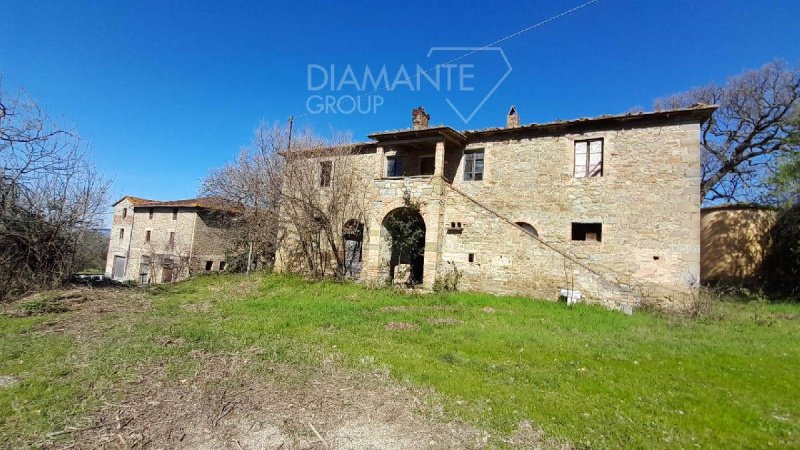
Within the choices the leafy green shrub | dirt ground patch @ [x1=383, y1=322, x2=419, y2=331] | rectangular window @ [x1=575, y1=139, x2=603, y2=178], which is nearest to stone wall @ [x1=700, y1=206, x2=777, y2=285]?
rectangular window @ [x1=575, y1=139, x2=603, y2=178]

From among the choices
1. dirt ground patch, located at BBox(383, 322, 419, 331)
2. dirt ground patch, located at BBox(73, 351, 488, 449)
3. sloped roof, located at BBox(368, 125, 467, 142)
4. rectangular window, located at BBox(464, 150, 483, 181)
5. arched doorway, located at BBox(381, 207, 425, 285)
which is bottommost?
dirt ground patch, located at BBox(73, 351, 488, 449)

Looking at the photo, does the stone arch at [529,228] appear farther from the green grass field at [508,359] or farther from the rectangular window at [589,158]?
the green grass field at [508,359]

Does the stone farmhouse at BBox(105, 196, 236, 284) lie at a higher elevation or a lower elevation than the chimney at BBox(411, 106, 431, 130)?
lower

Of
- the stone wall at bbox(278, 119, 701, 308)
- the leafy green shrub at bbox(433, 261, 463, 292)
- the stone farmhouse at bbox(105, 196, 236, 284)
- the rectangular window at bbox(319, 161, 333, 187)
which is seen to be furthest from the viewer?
the stone farmhouse at bbox(105, 196, 236, 284)

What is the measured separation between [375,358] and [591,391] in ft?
10.2

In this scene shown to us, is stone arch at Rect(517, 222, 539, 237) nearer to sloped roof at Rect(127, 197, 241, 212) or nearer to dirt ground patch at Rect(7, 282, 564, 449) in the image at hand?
dirt ground patch at Rect(7, 282, 564, 449)

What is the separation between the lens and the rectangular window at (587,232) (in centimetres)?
1286

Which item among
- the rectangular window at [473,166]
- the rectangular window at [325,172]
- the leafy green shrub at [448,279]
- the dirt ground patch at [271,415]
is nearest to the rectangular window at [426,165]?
the rectangular window at [473,166]

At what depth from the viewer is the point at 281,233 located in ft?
56.0

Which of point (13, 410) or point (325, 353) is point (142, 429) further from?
point (325, 353)

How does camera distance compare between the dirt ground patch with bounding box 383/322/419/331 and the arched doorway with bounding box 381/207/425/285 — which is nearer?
the dirt ground patch with bounding box 383/322/419/331

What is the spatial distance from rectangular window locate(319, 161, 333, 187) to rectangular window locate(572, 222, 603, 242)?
10.0 meters

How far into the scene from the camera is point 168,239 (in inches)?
998

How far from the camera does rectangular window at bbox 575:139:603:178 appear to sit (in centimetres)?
1308
